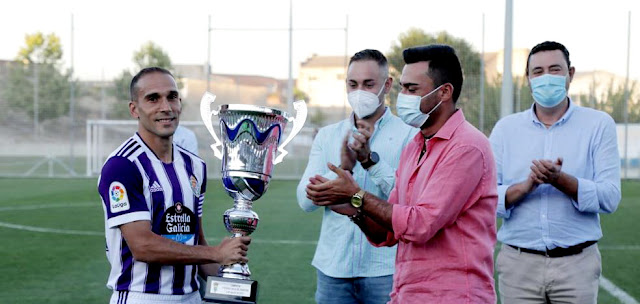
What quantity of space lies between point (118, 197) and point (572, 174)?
247 cm

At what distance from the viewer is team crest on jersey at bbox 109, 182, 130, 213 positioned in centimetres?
348

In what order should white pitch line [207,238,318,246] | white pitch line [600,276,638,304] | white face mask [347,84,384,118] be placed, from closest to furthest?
1. white face mask [347,84,384,118]
2. white pitch line [600,276,638,304]
3. white pitch line [207,238,318,246]

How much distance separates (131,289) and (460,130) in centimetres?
163

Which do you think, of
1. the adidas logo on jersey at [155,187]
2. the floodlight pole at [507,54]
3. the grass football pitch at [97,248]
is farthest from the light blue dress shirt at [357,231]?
the floodlight pole at [507,54]

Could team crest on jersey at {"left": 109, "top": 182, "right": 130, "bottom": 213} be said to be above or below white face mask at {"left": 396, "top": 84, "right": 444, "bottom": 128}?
below

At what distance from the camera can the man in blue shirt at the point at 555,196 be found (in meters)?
4.30

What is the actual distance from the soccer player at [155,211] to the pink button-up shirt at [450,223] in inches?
29.1

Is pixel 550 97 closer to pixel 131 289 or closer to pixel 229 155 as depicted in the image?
Answer: pixel 229 155

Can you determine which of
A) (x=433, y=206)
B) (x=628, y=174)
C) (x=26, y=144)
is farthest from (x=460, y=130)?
(x=26, y=144)

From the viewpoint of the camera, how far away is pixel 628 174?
90.0 ft

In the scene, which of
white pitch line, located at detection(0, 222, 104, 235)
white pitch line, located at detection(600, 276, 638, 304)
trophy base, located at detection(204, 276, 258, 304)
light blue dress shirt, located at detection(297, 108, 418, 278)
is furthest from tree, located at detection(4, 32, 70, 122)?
trophy base, located at detection(204, 276, 258, 304)

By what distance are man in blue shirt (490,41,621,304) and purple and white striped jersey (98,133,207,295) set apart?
1.79m

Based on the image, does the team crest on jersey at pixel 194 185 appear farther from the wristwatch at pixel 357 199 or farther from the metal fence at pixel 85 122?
the metal fence at pixel 85 122

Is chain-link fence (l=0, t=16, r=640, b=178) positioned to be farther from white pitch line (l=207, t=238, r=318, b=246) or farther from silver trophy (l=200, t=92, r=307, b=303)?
silver trophy (l=200, t=92, r=307, b=303)
